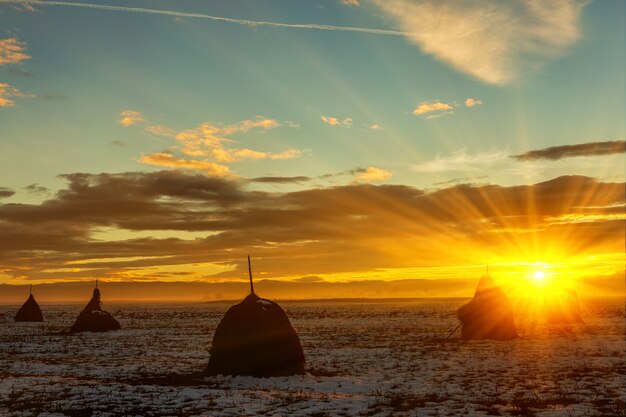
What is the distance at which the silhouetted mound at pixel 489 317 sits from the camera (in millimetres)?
40906

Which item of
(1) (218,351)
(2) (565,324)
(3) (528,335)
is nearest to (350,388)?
(1) (218,351)

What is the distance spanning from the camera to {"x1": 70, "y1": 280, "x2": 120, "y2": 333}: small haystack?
1994 inches

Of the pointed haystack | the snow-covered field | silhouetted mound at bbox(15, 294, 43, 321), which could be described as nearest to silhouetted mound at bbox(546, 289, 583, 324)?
the snow-covered field

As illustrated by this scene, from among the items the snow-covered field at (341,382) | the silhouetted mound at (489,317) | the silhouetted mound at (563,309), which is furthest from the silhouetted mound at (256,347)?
the silhouetted mound at (563,309)

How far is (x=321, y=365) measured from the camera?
27.4 m

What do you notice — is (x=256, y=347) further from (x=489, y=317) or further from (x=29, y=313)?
(x=29, y=313)

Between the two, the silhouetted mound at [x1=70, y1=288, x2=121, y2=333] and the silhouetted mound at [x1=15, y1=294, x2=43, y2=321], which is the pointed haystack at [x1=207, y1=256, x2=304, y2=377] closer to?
the silhouetted mound at [x1=70, y1=288, x2=121, y2=333]

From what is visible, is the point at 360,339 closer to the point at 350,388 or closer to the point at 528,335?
the point at 528,335

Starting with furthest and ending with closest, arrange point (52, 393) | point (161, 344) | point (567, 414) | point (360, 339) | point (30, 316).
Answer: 1. point (30, 316)
2. point (360, 339)
3. point (161, 344)
4. point (52, 393)
5. point (567, 414)

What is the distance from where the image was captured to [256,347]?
79.7 feet

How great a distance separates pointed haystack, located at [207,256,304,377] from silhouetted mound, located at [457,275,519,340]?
68.0 ft

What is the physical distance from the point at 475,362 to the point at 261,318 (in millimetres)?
10886

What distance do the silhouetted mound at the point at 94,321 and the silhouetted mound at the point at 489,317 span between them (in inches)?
1259

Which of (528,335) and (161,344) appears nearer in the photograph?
(161,344)
